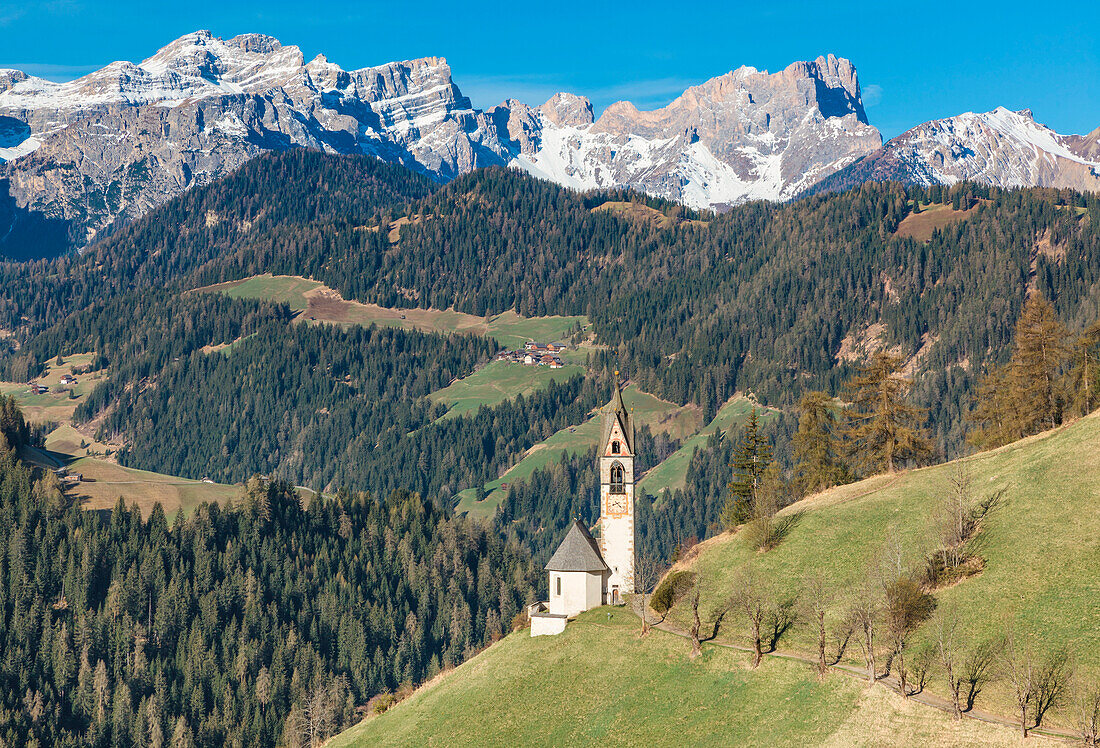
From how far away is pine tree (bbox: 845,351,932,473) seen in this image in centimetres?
13700

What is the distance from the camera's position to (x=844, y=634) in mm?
88812

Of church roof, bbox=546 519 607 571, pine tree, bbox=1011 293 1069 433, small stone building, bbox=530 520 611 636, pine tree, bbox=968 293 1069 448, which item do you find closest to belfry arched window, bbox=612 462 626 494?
church roof, bbox=546 519 607 571

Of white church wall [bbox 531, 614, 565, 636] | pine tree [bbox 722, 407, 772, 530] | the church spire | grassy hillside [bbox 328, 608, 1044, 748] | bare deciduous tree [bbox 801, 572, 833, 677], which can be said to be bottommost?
grassy hillside [bbox 328, 608, 1044, 748]

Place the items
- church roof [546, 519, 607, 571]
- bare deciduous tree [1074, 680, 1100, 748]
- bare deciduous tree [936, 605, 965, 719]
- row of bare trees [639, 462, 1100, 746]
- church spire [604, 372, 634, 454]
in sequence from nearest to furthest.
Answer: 1. bare deciduous tree [1074, 680, 1100, 748]
2. row of bare trees [639, 462, 1100, 746]
3. bare deciduous tree [936, 605, 965, 719]
4. church roof [546, 519, 607, 571]
5. church spire [604, 372, 634, 454]

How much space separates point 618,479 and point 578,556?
40.3 feet

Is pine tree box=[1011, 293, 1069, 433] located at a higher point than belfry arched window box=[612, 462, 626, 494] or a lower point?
higher

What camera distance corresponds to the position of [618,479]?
126 meters

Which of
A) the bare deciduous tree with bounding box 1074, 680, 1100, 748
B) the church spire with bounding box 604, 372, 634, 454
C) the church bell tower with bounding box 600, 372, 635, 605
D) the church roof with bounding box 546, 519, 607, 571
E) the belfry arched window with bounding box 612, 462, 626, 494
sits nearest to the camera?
the bare deciduous tree with bounding box 1074, 680, 1100, 748

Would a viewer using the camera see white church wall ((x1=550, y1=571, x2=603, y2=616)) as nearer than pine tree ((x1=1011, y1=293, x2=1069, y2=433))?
Yes

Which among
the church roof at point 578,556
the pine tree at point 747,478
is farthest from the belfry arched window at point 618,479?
the pine tree at point 747,478

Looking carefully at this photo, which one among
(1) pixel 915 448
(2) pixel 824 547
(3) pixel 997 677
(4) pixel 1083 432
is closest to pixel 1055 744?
(3) pixel 997 677

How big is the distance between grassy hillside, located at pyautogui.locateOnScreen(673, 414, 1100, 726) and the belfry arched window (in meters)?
11.0

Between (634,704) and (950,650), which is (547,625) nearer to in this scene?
(634,704)

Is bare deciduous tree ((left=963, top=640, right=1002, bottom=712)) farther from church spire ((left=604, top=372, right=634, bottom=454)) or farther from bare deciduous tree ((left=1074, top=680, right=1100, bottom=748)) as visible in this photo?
church spire ((left=604, top=372, right=634, bottom=454))
